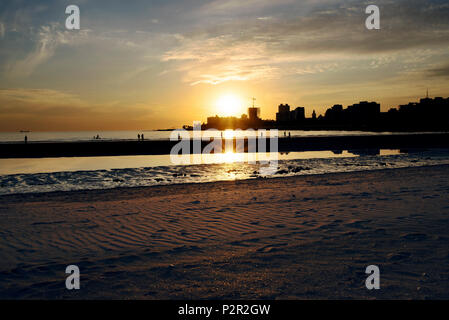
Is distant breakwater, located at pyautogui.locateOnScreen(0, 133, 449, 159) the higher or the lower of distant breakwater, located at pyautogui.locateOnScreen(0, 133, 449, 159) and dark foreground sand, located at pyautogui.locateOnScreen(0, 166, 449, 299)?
the higher

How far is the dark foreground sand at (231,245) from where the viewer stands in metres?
5.46

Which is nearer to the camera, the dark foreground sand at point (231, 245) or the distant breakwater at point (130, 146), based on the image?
the dark foreground sand at point (231, 245)

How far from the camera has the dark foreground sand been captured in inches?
215

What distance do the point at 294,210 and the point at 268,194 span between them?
10.6ft

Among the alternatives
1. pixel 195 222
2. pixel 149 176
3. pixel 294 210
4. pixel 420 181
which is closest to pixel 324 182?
pixel 420 181

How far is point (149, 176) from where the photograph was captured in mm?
22734

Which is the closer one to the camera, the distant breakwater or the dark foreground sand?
the dark foreground sand

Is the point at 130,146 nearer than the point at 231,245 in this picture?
No

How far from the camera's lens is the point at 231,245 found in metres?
7.77

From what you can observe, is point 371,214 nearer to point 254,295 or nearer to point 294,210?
point 294,210

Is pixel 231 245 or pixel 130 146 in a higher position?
pixel 130 146

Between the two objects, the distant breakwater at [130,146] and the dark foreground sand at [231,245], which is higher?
the distant breakwater at [130,146]
